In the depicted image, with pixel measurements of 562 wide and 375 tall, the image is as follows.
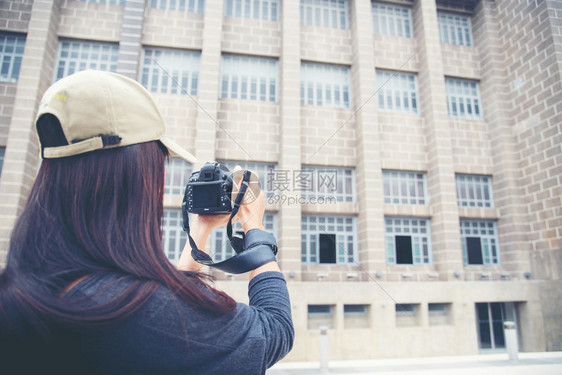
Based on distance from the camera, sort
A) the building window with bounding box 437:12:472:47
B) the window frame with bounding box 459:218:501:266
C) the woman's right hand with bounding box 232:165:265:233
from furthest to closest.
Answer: the building window with bounding box 437:12:472:47 < the window frame with bounding box 459:218:501:266 < the woman's right hand with bounding box 232:165:265:233

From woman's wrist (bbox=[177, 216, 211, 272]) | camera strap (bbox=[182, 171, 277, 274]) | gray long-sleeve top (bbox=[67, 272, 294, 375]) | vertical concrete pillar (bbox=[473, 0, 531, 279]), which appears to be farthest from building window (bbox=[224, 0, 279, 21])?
gray long-sleeve top (bbox=[67, 272, 294, 375])

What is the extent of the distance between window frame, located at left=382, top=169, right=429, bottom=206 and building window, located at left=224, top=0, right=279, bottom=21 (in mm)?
6987

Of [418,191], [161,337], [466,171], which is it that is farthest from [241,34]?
[161,337]

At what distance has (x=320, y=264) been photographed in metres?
10.6

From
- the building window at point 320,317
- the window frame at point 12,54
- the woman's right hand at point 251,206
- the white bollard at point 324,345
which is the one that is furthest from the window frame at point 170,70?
the woman's right hand at point 251,206

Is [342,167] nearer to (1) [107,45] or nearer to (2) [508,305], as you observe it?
(2) [508,305]

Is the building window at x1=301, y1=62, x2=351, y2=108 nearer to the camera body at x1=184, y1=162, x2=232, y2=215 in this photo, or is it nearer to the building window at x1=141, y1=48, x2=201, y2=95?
the building window at x1=141, y1=48, x2=201, y2=95

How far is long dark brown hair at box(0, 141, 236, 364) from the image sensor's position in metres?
0.80

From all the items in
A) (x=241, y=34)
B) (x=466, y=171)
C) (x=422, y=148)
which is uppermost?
(x=241, y=34)

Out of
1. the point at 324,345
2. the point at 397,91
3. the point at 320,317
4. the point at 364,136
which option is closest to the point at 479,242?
the point at 364,136

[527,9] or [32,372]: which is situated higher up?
[527,9]

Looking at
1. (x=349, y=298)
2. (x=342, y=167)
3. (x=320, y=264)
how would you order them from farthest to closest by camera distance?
(x=342, y=167) → (x=320, y=264) → (x=349, y=298)

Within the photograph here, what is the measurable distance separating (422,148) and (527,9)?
5923 mm

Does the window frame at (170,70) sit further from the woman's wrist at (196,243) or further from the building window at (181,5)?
the woman's wrist at (196,243)
